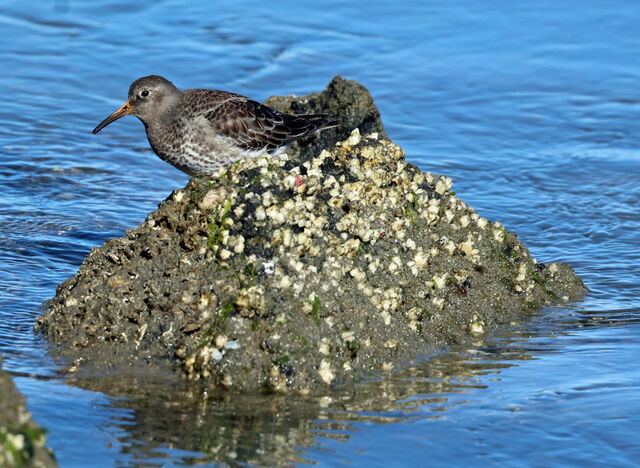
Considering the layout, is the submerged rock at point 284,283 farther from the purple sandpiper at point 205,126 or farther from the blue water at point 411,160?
the purple sandpiper at point 205,126

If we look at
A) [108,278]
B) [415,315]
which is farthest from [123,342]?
[415,315]

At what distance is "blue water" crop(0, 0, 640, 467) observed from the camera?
529 centimetres

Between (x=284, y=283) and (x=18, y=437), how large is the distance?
242 centimetres

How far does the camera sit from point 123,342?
608 cm

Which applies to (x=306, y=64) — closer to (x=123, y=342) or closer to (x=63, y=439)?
(x=123, y=342)

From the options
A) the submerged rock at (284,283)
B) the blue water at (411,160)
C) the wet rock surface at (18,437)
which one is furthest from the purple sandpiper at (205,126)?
the wet rock surface at (18,437)

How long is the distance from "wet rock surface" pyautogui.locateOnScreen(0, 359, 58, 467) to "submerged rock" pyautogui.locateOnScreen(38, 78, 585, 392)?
1.69 metres

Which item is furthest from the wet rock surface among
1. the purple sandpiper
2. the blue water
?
the purple sandpiper

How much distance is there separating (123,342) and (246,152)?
2876mm

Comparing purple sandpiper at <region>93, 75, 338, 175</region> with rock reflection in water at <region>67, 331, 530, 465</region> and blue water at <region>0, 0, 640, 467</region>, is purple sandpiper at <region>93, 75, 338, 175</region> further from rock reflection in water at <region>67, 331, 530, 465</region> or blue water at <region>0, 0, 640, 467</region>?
rock reflection in water at <region>67, 331, 530, 465</region>

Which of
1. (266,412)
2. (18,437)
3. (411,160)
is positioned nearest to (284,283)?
(266,412)

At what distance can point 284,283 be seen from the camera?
19.8ft

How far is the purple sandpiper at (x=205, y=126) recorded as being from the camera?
814 cm

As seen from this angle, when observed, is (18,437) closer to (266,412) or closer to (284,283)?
(266,412)
